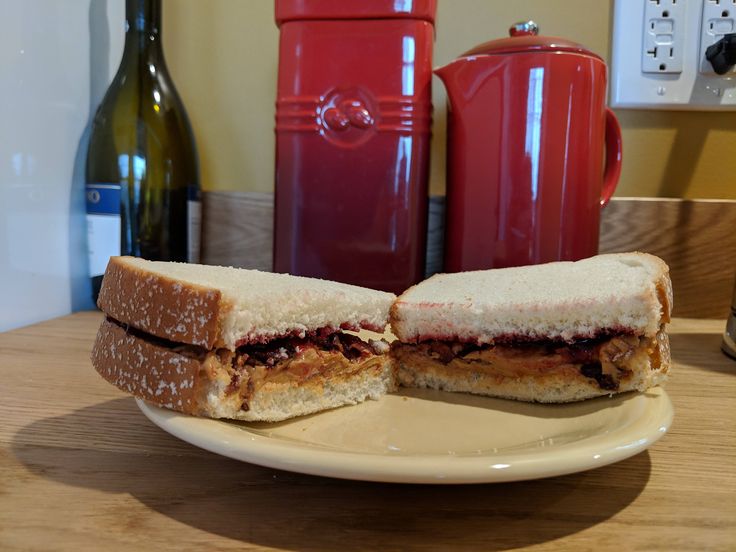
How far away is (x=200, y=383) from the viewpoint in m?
0.70

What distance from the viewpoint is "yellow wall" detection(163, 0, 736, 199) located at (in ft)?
4.95

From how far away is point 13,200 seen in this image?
131 centimetres

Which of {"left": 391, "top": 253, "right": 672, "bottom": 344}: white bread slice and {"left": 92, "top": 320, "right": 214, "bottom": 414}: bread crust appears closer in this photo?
{"left": 92, "top": 320, "right": 214, "bottom": 414}: bread crust

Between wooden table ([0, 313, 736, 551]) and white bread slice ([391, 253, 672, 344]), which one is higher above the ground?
white bread slice ([391, 253, 672, 344])

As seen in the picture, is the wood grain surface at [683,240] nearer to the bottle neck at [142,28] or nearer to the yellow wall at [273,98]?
the yellow wall at [273,98]

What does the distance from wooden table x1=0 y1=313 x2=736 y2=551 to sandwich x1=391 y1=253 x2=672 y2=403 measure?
124mm

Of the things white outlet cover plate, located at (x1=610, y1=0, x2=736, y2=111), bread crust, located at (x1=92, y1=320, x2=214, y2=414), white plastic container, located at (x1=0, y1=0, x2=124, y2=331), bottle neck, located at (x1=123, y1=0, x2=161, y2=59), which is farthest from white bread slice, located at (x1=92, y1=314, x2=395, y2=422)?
white outlet cover plate, located at (x1=610, y1=0, x2=736, y2=111)

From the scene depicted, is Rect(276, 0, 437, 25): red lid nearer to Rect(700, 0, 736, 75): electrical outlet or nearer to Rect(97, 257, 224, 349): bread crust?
Rect(700, 0, 736, 75): electrical outlet

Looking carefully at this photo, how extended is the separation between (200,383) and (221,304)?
0.09m

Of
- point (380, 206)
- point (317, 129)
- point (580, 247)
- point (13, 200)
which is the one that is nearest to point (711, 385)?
point (580, 247)

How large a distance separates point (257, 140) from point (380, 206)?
1.63 feet

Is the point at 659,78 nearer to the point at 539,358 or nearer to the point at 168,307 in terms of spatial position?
the point at 539,358

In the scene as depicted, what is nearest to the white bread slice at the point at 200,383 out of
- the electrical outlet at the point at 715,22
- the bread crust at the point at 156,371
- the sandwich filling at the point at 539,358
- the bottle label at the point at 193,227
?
the bread crust at the point at 156,371

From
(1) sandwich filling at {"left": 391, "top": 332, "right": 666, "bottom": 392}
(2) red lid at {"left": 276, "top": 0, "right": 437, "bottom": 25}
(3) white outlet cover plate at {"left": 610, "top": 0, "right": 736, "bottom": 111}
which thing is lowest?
(1) sandwich filling at {"left": 391, "top": 332, "right": 666, "bottom": 392}
